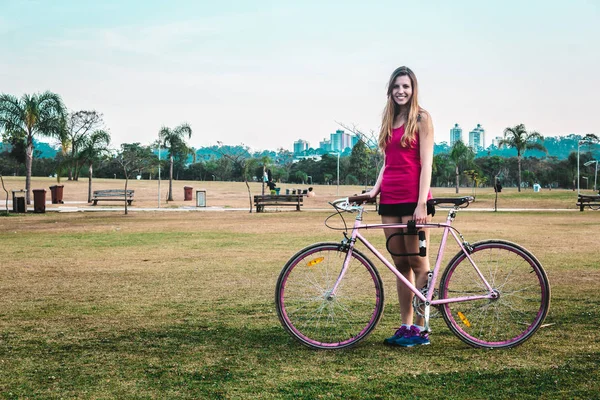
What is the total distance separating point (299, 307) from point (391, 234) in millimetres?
931

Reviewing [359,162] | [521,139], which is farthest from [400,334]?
[359,162]

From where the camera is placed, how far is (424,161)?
5039 millimetres

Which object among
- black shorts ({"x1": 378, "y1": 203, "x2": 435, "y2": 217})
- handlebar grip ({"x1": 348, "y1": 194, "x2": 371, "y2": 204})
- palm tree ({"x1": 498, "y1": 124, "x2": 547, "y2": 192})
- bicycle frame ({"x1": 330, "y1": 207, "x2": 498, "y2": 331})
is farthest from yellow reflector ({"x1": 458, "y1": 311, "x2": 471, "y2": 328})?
palm tree ({"x1": 498, "y1": 124, "x2": 547, "y2": 192})

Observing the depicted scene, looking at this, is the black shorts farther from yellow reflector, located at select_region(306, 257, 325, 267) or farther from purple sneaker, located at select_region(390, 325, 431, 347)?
purple sneaker, located at select_region(390, 325, 431, 347)

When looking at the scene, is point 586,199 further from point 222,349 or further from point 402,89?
point 222,349

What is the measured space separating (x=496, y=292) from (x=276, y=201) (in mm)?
32363

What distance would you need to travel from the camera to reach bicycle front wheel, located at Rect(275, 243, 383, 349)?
5.14m

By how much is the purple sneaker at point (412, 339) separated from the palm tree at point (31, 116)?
3774 centimetres

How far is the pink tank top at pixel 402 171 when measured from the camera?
16.7 feet

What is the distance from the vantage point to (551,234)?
62.5ft

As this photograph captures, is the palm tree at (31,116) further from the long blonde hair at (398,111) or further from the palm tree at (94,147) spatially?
the long blonde hair at (398,111)

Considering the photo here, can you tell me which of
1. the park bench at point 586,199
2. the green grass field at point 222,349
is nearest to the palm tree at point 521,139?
the park bench at point 586,199

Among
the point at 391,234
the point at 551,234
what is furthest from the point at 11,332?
the point at 551,234

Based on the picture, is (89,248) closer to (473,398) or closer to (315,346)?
(315,346)
